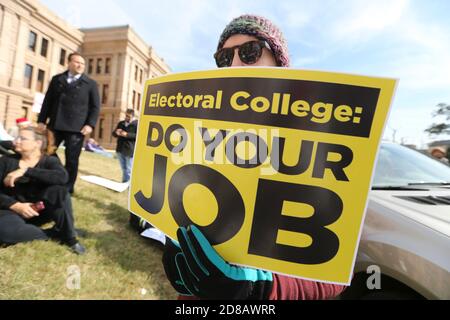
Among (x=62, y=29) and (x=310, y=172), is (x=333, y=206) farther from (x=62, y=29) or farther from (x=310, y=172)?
(x=62, y=29)

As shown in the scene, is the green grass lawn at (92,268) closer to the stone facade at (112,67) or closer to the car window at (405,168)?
the car window at (405,168)

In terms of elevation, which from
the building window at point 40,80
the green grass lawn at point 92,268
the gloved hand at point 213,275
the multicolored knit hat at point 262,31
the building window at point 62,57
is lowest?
the green grass lawn at point 92,268

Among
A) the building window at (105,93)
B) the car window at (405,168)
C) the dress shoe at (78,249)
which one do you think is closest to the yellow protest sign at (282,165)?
the car window at (405,168)

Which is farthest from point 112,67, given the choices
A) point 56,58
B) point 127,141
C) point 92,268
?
point 92,268

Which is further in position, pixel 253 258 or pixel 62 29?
pixel 62 29

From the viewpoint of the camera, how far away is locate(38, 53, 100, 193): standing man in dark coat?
351 cm

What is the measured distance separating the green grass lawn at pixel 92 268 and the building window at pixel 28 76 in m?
32.5

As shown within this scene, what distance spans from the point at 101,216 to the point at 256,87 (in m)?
3.61

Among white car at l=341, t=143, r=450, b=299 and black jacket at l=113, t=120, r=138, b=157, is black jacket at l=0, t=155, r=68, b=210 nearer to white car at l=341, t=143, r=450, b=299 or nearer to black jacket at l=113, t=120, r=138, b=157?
black jacket at l=113, t=120, r=138, b=157

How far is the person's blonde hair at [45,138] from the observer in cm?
312

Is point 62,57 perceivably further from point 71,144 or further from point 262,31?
point 262,31

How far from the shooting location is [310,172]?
754mm
